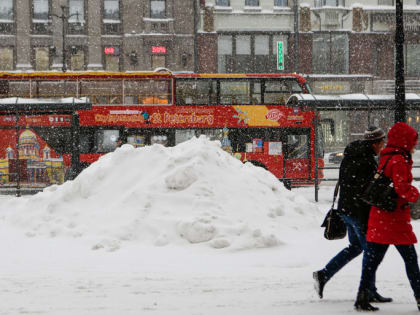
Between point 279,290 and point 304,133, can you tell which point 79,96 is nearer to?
point 304,133

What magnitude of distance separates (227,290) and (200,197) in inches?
125

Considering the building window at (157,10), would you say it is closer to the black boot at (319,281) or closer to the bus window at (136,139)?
the bus window at (136,139)

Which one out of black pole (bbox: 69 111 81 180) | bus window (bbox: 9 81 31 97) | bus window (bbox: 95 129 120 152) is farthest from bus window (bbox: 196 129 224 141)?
bus window (bbox: 9 81 31 97)

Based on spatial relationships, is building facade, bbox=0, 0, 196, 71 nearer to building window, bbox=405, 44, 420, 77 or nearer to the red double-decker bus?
building window, bbox=405, 44, 420, 77

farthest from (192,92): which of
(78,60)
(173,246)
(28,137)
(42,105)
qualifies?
(78,60)

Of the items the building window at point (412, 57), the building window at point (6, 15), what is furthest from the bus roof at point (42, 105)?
the building window at point (412, 57)

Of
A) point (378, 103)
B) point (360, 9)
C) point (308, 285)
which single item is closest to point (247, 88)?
point (378, 103)

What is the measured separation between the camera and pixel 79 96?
60.4 ft

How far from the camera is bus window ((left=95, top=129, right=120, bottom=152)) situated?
1873 cm

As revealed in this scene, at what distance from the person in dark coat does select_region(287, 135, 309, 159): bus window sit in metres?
13.7

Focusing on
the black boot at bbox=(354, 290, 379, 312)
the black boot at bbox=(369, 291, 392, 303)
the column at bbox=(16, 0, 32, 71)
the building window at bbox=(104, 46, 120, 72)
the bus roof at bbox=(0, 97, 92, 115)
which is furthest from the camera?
the building window at bbox=(104, 46, 120, 72)

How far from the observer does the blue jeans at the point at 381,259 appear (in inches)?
183

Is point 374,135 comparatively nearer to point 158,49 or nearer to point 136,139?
point 136,139

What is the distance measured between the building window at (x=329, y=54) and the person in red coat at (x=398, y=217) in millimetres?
32949
